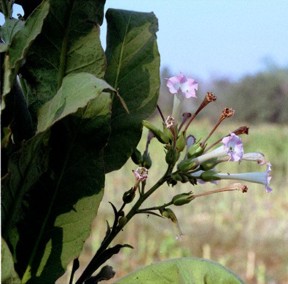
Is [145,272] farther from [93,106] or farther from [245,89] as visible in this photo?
[245,89]

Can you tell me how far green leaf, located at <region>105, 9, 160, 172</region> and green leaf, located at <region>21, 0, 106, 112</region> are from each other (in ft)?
0.18

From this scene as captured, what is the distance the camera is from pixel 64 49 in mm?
671

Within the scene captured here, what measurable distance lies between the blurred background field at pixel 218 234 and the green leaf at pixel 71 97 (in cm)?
461

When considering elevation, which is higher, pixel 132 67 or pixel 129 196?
pixel 132 67

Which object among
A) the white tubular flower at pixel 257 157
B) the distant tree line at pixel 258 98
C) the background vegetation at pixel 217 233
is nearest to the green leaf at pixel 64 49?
the white tubular flower at pixel 257 157

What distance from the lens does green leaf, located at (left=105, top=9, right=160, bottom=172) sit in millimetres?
728

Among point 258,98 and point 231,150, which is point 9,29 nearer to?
point 231,150

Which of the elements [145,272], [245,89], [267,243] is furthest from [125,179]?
[245,89]

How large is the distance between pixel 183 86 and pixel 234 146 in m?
0.11

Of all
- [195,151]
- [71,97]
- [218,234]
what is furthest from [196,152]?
[218,234]

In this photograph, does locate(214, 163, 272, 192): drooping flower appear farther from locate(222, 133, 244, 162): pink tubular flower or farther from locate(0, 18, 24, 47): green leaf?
locate(0, 18, 24, 47): green leaf

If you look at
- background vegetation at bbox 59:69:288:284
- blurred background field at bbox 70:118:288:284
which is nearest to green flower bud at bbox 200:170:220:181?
background vegetation at bbox 59:69:288:284

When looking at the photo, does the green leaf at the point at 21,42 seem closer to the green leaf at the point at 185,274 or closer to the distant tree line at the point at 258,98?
the green leaf at the point at 185,274

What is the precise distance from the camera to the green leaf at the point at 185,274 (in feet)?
2.29
